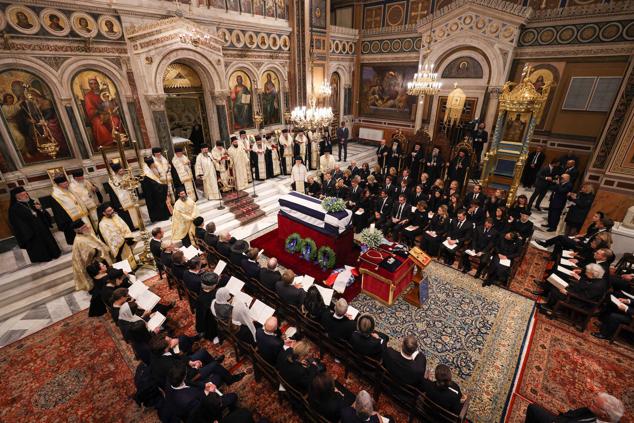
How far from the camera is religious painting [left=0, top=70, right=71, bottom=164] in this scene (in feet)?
24.7

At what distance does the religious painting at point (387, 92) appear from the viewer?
53.6 feet

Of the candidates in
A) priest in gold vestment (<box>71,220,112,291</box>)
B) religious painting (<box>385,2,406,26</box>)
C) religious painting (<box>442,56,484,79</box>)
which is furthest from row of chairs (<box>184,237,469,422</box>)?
religious painting (<box>385,2,406,26</box>)

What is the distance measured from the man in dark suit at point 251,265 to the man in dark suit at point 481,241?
4916mm

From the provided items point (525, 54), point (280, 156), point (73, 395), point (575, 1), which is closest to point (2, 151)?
point (73, 395)

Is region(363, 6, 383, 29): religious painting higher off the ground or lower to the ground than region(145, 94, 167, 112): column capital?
higher

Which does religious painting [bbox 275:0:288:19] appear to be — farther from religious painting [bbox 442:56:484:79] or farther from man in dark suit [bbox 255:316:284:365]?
man in dark suit [bbox 255:316:284:365]

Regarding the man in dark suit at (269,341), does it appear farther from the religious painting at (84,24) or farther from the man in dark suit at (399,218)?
the religious painting at (84,24)

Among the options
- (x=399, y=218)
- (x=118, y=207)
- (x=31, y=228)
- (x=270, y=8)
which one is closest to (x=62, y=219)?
(x=31, y=228)

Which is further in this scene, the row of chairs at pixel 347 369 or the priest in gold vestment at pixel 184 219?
the priest in gold vestment at pixel 184 219

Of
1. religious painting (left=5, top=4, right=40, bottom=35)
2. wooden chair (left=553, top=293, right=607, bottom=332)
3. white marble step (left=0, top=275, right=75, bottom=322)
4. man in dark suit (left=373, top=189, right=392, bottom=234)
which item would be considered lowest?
white marble step (left=0, top=275, right=75, bottom=322)

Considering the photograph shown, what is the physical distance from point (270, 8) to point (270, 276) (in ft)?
40.1

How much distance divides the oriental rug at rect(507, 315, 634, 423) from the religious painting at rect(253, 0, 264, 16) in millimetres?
14058

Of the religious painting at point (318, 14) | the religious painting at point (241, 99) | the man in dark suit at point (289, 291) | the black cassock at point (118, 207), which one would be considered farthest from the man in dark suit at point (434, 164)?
the black cassock at point (118, 207)

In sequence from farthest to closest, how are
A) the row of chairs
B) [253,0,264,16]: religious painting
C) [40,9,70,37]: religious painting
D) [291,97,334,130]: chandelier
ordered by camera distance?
[253,0,264,16]: religious painting, [291,97,334,130]: chandelier, [40,9,70,37]: religious painting, the row of chairs
